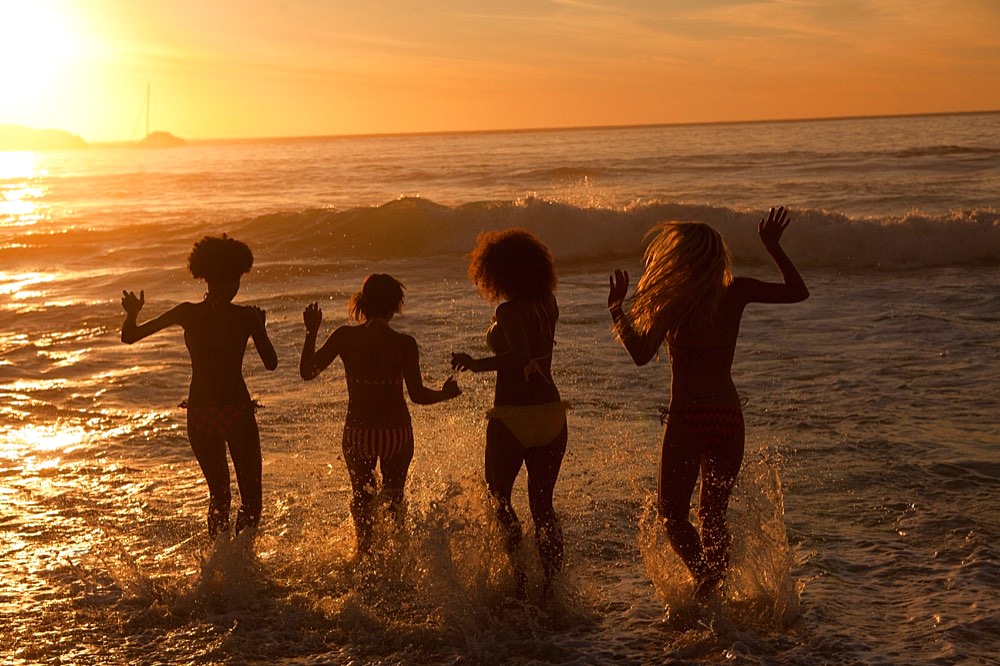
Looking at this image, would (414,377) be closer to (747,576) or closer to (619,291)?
(619,291)

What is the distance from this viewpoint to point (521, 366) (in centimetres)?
499

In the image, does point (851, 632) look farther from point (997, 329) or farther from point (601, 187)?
point (601, 187)

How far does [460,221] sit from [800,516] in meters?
20.0

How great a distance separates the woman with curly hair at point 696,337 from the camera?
185 inches

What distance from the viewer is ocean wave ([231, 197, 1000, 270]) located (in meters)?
20.5

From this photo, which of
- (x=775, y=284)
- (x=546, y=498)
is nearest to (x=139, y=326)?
(x=546, y=498)

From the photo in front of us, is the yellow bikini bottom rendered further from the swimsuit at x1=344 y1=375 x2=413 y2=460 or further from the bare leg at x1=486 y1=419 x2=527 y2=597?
the swimsuit at x1=344 y1=375 x2=413 y2=460

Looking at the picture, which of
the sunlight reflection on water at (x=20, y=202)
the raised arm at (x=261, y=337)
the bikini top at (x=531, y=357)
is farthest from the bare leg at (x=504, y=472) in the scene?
the sunlight reflection on water at (x=20, y=202)

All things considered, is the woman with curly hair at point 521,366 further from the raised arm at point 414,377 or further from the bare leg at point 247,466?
the bare leg at point 247,466

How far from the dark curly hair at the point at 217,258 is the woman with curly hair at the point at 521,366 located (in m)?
1.24

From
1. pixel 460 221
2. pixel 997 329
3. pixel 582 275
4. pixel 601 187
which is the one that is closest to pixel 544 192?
pixel 601 187

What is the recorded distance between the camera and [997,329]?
12312 mm

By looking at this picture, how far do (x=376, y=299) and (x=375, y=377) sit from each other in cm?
40

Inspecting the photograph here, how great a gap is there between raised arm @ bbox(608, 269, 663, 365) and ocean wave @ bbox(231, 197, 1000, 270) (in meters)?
15.5
